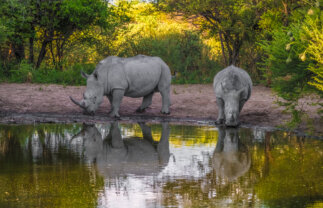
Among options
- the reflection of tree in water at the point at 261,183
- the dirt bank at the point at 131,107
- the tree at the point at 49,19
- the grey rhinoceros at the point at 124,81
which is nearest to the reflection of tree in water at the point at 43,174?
the reflection of tree in water at the point at 261,183

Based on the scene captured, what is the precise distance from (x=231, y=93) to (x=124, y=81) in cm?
280

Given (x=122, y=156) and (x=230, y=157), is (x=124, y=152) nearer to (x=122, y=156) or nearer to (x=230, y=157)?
(x=122, y=156)

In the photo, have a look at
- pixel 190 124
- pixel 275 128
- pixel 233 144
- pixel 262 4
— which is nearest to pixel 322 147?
pixel 233 144

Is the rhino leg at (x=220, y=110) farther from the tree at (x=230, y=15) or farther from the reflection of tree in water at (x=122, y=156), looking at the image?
the tree at (x=230, y=15)

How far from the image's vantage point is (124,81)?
1319 cm

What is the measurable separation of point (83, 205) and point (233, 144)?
14.9 feet

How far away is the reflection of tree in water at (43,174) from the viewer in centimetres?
545

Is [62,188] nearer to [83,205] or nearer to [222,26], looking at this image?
[83,205]

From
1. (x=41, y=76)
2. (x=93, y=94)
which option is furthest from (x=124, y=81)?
(x=41, y=76)

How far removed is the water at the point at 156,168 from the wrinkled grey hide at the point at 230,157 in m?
0.01

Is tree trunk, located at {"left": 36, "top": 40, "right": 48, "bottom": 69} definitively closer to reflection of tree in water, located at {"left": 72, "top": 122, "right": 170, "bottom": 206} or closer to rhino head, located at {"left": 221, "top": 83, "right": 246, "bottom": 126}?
reflection of tree in water, located at {"left": 72, "top": 122, "right": 170, "bottom": 206}

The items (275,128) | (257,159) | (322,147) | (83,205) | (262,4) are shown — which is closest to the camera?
(83,205)

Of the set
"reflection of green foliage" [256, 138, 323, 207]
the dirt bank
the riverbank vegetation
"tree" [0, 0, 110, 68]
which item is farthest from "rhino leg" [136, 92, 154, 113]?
"tree" [0, 0, 110, 68]

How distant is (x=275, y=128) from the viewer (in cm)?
1160
